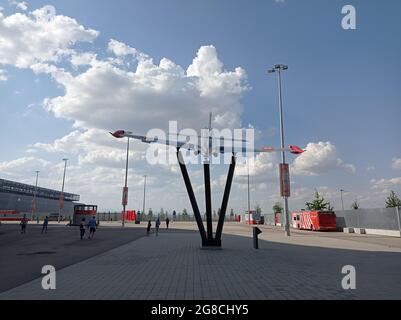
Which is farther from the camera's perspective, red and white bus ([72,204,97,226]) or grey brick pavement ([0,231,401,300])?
red and white bus ([72,204,97,226])

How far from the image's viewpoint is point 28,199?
9881 cm

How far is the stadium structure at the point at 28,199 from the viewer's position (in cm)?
8889

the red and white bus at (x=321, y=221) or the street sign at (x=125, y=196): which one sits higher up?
the street sign at (x=125, y=196)

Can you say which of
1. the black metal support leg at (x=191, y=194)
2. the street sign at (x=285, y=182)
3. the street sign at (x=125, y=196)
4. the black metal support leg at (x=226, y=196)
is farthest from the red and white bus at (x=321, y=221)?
the black metal support leg at (x=191, y=194)

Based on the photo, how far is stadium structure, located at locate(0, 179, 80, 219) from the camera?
88894 millimetres

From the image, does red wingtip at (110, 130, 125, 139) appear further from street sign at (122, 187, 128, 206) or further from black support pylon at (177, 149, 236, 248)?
street sign at (122, 187, 128, 206)

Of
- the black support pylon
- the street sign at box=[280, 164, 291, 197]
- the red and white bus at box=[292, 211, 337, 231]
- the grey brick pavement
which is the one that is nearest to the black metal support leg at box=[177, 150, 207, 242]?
the black support pylon

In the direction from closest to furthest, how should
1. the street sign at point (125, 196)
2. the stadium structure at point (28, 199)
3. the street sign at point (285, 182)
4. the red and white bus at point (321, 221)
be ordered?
1. the street sign at point (285, 182)
2. the red and white bus at point (321, 221)
3. the street sign at point (125, 196)
4. the stadium structure at point (28, 199)

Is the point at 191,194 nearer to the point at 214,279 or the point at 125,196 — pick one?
the point at 214,279

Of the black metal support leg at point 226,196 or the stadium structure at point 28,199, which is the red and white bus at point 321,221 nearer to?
the black metal support leg at point 226,196

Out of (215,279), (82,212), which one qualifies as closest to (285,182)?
(215,279)

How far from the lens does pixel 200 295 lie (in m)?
7.44
